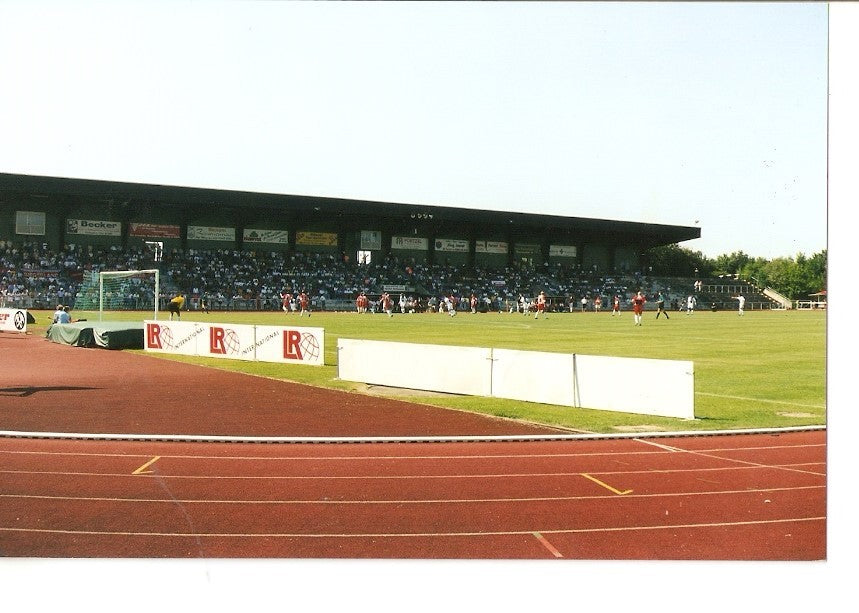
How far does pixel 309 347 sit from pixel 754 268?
991 centimetres

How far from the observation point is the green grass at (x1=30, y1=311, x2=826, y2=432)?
8.99 m

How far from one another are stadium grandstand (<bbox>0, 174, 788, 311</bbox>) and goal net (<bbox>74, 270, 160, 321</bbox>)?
0.77ft

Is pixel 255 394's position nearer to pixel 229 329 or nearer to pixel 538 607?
pixel 229 329

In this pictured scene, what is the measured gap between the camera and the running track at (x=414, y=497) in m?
5.29

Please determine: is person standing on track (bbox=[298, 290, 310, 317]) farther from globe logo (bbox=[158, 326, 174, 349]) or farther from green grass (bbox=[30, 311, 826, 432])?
globe logo (bbox=[158, 326, 174, 349])

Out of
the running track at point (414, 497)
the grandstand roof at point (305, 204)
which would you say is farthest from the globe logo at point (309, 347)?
the running track at point (414, 497)

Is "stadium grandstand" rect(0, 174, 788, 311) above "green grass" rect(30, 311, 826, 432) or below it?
above

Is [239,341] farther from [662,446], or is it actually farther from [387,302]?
[387,302]

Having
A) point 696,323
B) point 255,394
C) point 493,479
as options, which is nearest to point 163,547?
point 493,479

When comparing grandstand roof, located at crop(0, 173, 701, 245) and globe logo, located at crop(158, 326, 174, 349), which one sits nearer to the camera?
grandstand roof, located at crop(0, 173, 701, 245)

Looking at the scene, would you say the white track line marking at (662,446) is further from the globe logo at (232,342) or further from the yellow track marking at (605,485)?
the globe logo at (232,342)

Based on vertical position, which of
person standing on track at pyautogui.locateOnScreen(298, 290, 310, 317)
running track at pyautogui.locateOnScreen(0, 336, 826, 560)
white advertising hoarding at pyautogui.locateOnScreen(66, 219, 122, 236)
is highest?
white advertising hoarding at pyautogui.locateOnScreen(66, 219, 122, 236)

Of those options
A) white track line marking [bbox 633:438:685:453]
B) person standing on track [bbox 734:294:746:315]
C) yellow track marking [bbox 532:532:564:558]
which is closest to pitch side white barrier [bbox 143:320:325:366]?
white track line marking [bbox 633:438:685:453]

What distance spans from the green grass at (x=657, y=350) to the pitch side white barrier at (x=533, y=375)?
0.18 meters
